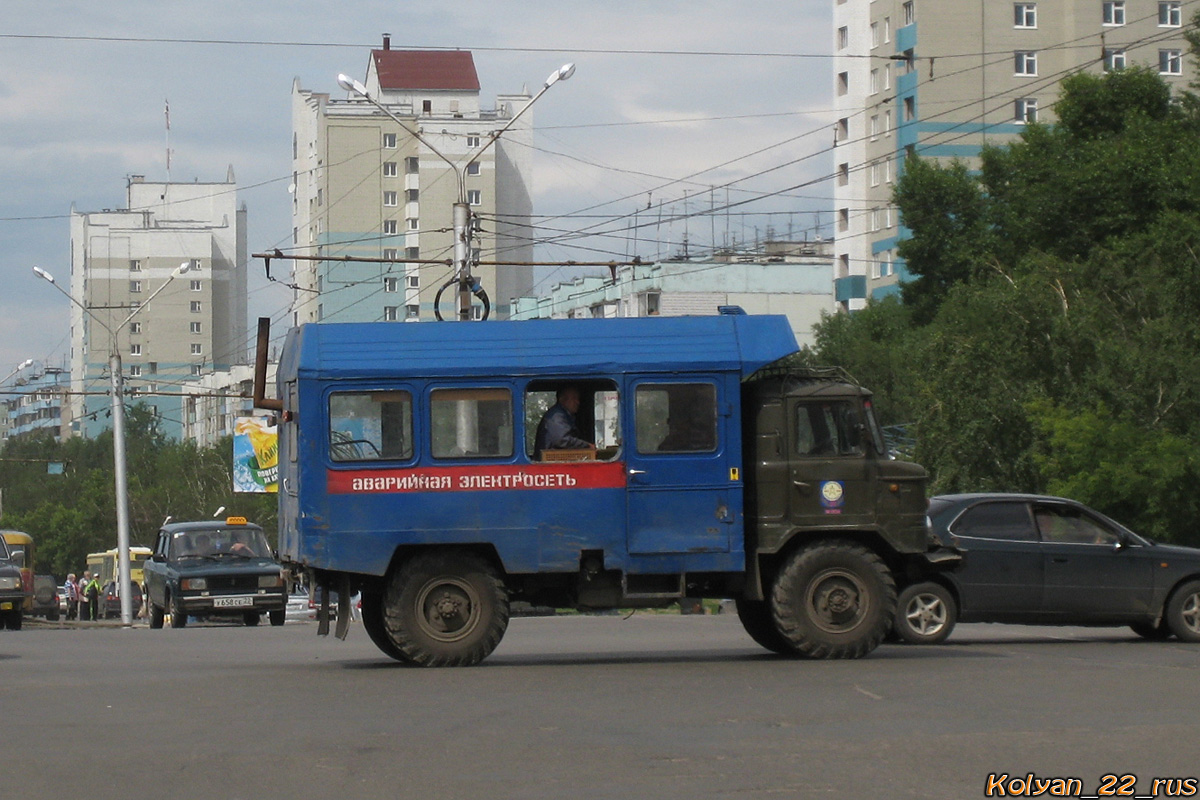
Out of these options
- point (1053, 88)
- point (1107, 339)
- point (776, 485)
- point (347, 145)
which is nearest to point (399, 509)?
point (776, 485)

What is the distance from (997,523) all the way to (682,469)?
14.5 ft

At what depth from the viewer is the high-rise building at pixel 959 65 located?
82625 millimetres

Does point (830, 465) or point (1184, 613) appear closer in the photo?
point (830, 465)

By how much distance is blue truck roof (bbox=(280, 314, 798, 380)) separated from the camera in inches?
548

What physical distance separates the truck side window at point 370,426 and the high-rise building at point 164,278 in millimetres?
125722

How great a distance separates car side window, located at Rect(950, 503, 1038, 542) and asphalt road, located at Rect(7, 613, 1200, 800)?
1.23 metres

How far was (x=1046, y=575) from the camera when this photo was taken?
16.8m

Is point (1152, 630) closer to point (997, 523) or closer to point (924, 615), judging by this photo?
point (997, 523)

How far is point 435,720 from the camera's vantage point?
10312 millimetres

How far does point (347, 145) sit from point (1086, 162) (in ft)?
223

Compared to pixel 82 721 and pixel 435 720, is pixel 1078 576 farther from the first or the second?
pixel 82 721

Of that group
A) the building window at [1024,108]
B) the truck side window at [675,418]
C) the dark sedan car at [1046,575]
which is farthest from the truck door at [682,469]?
the building window at [1024,108]

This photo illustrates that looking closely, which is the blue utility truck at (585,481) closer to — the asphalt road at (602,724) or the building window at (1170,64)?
the asphalt road at (602,724)

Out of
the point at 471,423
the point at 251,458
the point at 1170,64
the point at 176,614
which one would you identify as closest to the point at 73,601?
the point at 251,458
